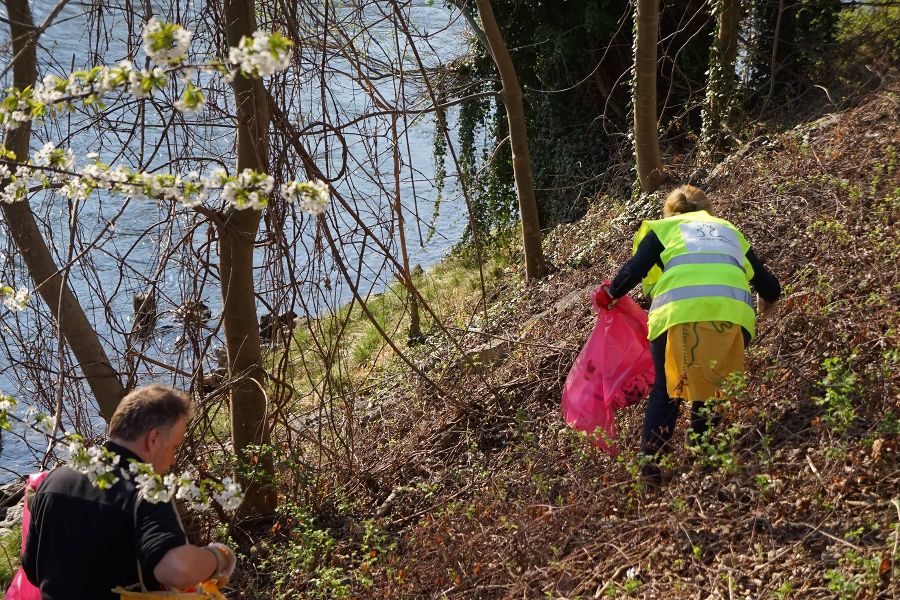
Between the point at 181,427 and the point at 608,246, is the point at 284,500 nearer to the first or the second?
Result: the point at 181,427

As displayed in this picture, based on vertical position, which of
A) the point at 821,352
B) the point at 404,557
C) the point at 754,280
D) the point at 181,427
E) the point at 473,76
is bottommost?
the point at 404,557

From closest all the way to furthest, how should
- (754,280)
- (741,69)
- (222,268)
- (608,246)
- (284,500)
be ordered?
(754,280) < (222,268) < (284,500) < (608,246) < (741,69)

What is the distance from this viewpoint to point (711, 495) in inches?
160

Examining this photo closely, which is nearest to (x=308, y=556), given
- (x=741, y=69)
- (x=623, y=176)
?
(x=623, y=176)

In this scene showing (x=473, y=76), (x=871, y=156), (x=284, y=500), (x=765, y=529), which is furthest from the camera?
(x=473, y=76)

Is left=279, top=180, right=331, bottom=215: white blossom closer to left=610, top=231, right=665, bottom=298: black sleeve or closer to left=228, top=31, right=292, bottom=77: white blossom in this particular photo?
left=228, top=31, right=292, bottom=77: white blossom

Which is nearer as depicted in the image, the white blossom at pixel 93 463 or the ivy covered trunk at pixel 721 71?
the white blossom at pixel 93 463

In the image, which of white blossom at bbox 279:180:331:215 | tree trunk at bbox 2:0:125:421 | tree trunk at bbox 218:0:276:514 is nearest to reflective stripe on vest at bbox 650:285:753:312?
white blossom at bbox 279:180:331:215

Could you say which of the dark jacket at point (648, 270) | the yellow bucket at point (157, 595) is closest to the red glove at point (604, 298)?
the dark jacket at point (648, 270)

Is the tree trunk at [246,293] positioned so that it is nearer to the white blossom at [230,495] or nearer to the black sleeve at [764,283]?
the white blossom at [230,495]

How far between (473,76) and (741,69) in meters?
3.85

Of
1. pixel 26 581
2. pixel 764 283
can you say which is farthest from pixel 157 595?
pixel 764 283

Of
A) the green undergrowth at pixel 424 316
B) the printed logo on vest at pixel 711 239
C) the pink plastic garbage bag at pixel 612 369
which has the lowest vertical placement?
the green undergrowth at pixel 424 316

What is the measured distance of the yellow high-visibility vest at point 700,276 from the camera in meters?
4.03
